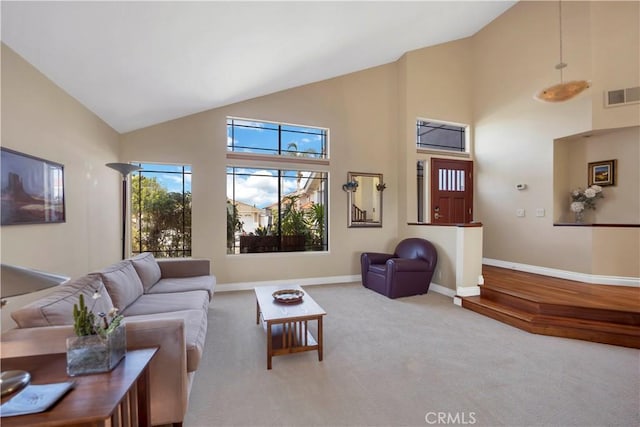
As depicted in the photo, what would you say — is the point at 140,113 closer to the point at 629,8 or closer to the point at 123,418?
the point at 123,418

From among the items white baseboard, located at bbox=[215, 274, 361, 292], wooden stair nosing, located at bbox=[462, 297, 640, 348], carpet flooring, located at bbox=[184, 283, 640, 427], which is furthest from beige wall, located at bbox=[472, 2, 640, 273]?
white baseboard, located at bbox=[215, 274, 361, 292]

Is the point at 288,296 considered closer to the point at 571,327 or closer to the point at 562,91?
the point at 571,327

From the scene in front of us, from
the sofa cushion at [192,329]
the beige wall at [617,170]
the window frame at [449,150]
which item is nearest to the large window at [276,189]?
the window frame at [449,150]

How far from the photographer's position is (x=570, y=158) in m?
4.81

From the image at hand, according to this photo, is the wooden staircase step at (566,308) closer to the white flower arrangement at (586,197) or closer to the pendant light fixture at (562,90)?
the white flower arrangement at (586,197)

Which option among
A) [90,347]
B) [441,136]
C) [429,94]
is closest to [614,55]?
[429,94]

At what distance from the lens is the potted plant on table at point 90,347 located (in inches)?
47.8

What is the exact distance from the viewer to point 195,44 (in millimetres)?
2596

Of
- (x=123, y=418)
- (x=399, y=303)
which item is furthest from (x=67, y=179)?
(x=399, y=303)

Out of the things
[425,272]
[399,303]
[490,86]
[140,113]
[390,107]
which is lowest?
[399,303]

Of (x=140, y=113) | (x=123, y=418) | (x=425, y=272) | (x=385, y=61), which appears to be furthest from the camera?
(x=385, y=61)

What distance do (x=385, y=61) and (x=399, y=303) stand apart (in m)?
4.51

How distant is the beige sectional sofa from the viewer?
145 centimetres

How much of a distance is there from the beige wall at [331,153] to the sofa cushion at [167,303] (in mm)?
1737
